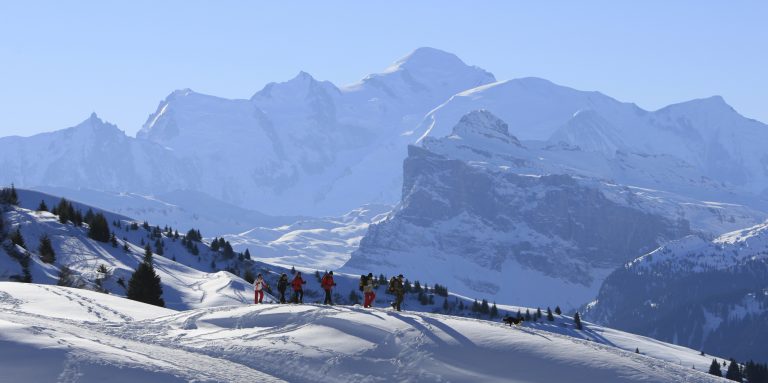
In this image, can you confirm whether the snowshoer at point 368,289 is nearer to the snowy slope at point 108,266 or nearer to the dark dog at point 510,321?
the dark dog at point 510,321

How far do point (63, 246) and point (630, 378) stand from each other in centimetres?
9638

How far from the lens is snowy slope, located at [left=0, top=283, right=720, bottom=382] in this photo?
46.7 metres

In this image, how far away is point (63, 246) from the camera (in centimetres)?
13512

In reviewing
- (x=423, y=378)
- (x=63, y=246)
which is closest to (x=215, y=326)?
(x=423, y=378)

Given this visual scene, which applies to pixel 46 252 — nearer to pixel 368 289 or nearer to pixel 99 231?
pixel 99 231

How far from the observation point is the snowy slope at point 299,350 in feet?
153

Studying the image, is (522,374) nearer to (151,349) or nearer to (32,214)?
(151,349)

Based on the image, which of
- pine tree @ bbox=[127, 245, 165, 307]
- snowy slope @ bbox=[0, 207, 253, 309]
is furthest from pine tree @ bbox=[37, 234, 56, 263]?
pine tree @ bbox=[127, 245, 165, 307]

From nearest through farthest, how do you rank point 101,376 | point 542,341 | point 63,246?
point 101,376, point 542,341, point 63,246

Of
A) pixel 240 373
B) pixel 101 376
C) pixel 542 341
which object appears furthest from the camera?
pixel 542 341

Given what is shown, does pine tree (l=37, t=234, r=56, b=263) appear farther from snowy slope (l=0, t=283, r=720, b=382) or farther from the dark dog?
the dark dog

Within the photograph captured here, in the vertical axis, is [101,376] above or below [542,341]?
below

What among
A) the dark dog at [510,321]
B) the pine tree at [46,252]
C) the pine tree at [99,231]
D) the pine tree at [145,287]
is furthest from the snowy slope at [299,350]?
the pine tree at [99,231]

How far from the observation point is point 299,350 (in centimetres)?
5284
